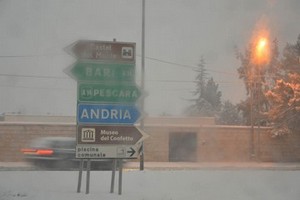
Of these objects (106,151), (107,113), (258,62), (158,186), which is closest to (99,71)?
(107,113)

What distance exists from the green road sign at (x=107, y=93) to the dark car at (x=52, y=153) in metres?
2.88

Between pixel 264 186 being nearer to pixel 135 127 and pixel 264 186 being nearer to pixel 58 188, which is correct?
pixel 135 127

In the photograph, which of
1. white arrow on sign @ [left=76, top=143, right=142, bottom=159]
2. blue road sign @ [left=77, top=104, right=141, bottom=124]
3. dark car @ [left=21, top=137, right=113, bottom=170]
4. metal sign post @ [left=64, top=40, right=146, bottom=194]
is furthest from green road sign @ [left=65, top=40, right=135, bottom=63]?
dark car @ [left=21, top=137, right=113, bottom=170]

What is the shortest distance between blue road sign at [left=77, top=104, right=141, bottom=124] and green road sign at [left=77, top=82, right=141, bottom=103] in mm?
80

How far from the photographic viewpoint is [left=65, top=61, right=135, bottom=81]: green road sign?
659 cm

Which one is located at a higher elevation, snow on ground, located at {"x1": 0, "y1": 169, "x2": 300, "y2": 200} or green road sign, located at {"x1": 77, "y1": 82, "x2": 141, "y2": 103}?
green road sign, located at {"x1": 77, "y1": 82, "x2": 141, "y2": 103}

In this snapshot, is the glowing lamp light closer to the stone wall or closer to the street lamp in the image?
the street lamp

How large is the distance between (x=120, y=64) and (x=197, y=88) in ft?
6.46

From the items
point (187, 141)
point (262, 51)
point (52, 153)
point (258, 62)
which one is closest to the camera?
point (262, 51)

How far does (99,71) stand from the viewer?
Answer: 259 inches

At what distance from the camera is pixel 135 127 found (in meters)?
6.61

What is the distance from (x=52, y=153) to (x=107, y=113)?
4.40m

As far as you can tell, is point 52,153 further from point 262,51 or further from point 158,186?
point 262,51

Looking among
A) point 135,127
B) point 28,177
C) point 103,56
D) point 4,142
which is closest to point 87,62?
point 103,56
